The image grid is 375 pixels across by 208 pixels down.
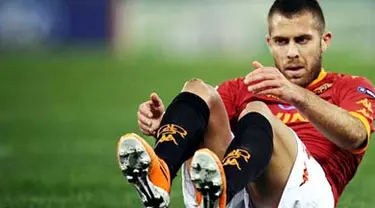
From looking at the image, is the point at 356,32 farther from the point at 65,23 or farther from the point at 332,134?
the point at 332,134

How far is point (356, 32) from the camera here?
28.5 m

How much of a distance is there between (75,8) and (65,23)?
19.6 inches

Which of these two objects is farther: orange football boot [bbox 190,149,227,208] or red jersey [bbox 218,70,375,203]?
red jersey [bbox 218,70,375,203]

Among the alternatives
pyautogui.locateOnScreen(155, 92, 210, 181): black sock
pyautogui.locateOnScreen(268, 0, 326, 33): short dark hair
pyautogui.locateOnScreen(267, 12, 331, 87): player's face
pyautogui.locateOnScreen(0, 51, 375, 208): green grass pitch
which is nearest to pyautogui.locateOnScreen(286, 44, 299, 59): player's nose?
pyautogui.locateOnScreen(267, 12, 331, 87): player's face

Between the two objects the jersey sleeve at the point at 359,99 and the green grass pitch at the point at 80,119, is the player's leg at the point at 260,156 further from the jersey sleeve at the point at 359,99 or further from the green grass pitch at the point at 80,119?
the green grass pitch at the point at 80,119

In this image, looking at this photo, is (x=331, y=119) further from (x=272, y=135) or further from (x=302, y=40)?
(x=302, y=40)

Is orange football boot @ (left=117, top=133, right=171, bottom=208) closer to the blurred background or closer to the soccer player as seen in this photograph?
the soccer player

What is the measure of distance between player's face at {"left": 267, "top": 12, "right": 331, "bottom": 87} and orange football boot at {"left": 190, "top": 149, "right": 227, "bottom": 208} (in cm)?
104

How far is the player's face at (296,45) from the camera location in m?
5.39

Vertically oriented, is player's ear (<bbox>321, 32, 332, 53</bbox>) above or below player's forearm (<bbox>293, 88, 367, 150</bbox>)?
above

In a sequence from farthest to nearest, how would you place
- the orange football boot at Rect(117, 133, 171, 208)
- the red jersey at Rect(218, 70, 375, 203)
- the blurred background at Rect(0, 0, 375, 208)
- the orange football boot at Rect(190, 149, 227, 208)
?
the blurred background at Rect(0, 0, 375, 208) < the red jersey at Rect(218, 70, 375, 203) < the orange football boot at Rect(117, 133, 171, 208) < the orange football boot at Rect(190, 149, 227, 208)

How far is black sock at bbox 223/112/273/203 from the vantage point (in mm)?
4789

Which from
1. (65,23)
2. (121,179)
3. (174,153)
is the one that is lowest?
(65,23)

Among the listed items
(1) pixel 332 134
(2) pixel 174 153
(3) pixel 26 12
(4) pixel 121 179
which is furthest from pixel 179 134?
(3) pixel 26 12
